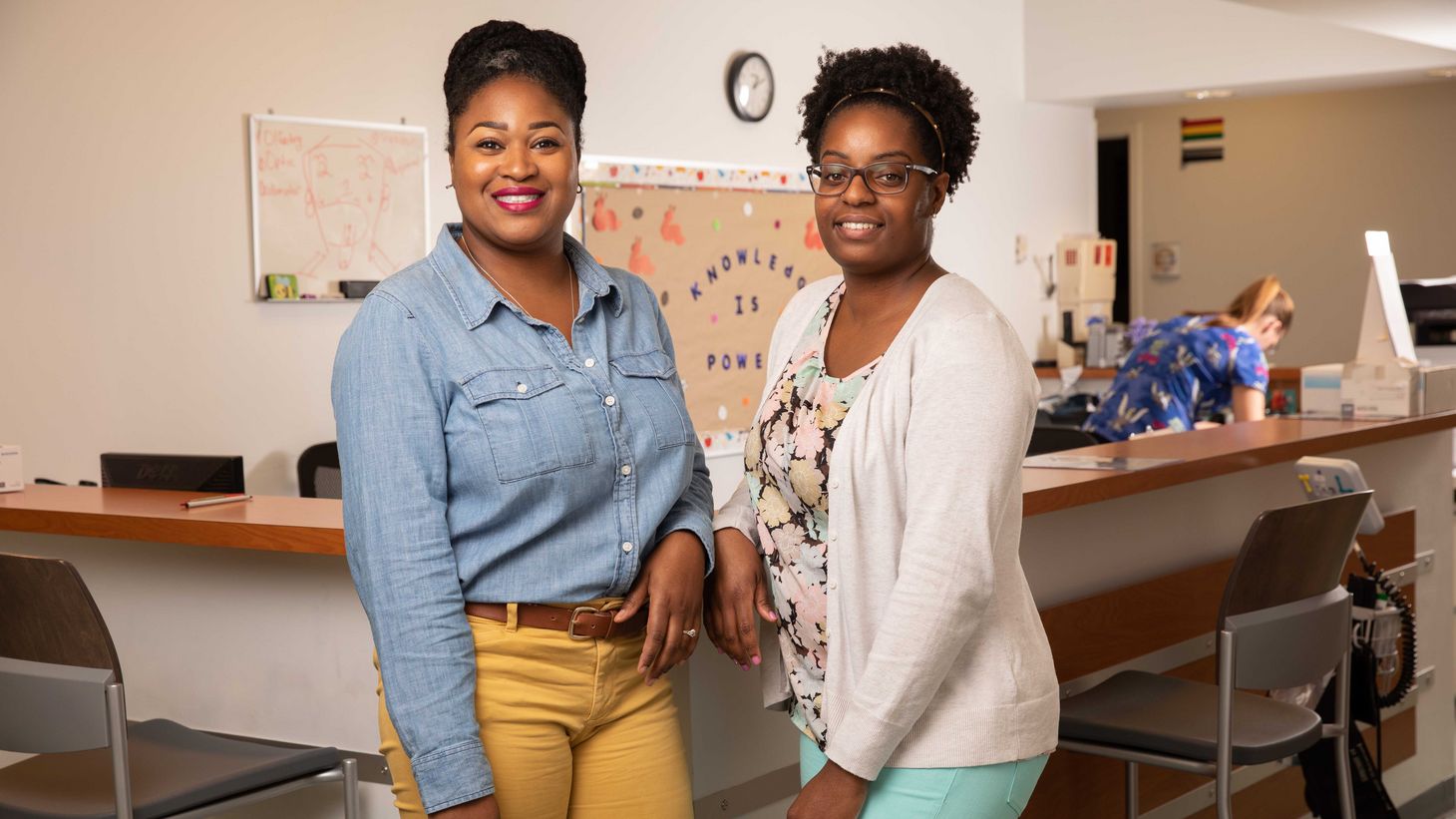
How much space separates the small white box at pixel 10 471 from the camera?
2812 mm

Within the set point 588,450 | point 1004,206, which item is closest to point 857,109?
point 588,450

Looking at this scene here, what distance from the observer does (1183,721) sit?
7.75 feet

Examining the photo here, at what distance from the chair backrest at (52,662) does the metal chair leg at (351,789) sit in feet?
1.19

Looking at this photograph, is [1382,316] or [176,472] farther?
[1382,316]

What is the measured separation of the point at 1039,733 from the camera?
1.58 meters

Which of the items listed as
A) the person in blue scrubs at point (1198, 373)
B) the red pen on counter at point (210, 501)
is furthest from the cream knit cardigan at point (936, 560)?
the person in blue scrubs at point (1198, 373)

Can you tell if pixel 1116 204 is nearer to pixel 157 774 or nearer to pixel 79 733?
pixel 157 774

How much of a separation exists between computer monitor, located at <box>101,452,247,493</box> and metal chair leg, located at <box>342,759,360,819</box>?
81 centimetres

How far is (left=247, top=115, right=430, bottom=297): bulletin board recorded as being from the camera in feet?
15.1

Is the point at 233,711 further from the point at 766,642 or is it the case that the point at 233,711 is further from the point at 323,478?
the point at 323,478

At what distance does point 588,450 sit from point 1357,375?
9.44 ft

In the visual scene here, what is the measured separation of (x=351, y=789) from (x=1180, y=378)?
139 inches

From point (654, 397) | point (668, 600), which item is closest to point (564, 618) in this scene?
point (668, 600)

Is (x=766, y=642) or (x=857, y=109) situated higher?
(x=857, y=109)
